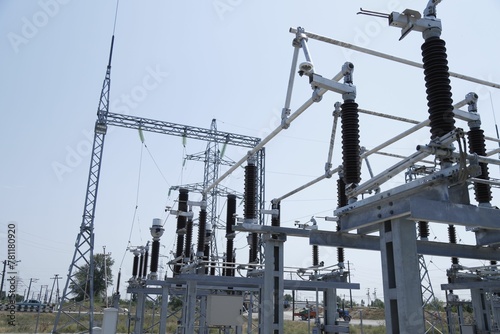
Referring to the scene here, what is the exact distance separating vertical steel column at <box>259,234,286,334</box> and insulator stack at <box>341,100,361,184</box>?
139 inches

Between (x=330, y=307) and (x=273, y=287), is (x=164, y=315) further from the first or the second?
(x=273, y=287)

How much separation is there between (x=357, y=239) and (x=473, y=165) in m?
3.03

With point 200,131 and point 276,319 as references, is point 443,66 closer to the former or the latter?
point 276,319

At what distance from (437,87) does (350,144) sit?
1411 mm

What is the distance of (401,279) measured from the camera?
4750mm

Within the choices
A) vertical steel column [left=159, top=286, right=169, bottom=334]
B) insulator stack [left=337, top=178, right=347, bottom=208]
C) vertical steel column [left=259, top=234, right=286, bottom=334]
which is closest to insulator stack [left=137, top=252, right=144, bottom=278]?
vertical steel column [left=159, top=286, right=169, bottom=334]

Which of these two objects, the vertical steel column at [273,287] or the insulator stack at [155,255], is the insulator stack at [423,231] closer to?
the vertical steel column at [273,287]

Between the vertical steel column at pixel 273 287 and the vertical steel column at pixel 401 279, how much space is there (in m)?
4.01

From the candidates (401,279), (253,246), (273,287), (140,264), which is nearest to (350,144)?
(401,279)

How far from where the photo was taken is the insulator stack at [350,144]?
5.89 m

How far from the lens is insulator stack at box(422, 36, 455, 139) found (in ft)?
15.7

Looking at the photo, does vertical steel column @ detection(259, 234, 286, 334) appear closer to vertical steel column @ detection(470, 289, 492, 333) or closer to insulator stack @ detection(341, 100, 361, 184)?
insulator stack @ detection(341, 100, 361, 184)

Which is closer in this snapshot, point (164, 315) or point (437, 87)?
point (437, 87)

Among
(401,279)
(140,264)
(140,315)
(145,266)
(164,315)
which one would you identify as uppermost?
(140,264)
